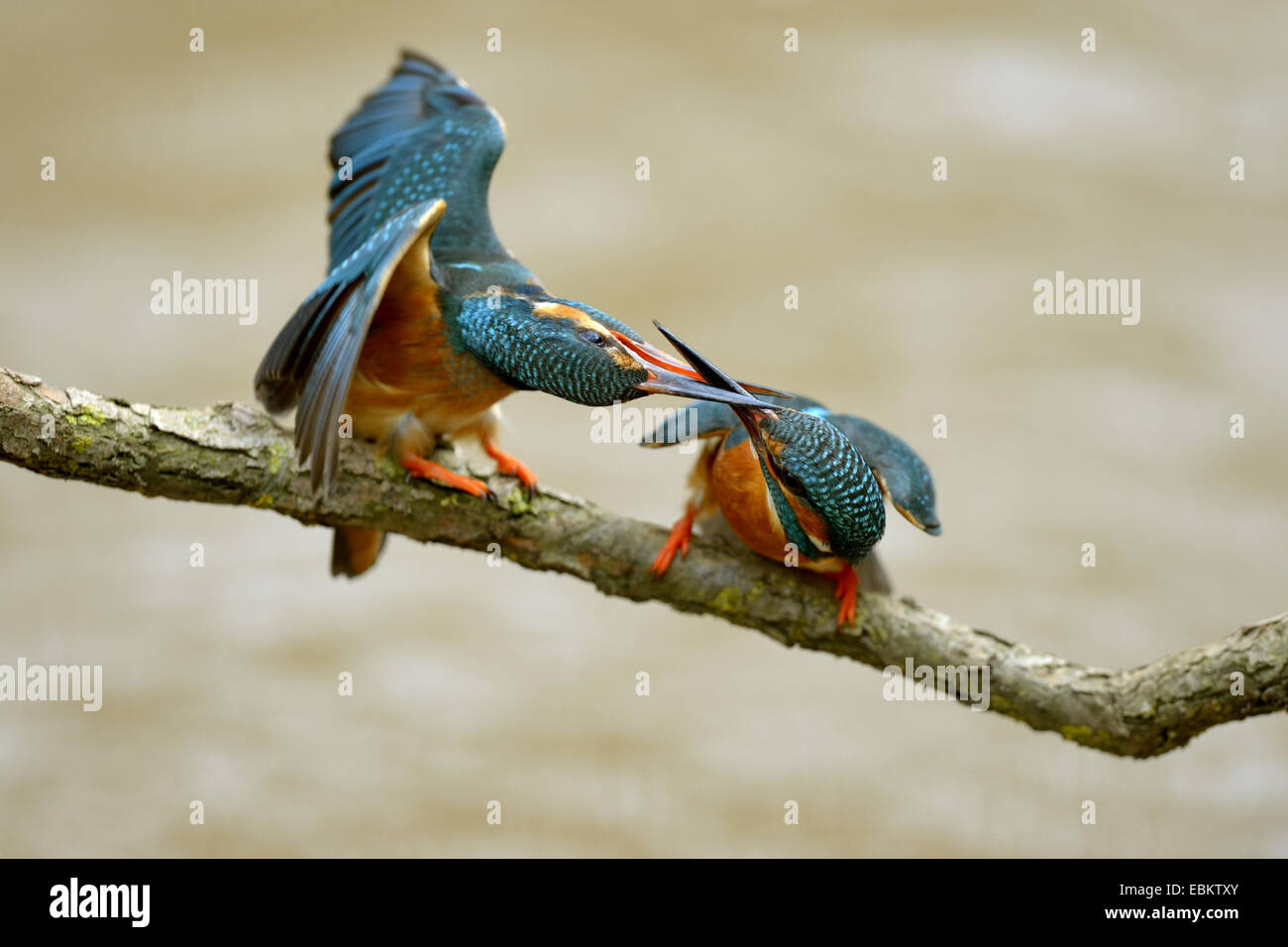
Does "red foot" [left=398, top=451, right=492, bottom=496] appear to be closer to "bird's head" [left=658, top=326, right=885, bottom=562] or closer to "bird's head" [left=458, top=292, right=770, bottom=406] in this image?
"bird's head" [left=458, top=292, right=770, bottom=406]

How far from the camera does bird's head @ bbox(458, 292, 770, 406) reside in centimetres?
224

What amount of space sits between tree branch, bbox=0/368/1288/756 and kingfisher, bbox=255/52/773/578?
10 centimetres

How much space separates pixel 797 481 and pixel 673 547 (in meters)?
0.46

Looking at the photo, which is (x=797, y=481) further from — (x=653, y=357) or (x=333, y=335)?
(x=333, y=335)

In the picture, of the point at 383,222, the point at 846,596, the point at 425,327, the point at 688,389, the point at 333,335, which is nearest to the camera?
the point at 688,389

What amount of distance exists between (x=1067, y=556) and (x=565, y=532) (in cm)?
334

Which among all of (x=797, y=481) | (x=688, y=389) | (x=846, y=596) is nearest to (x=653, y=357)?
(x=688, y=389)

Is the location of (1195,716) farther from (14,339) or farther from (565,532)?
(14,339)

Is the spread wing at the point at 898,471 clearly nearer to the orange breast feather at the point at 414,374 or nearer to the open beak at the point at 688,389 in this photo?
the open beak at the point at 688,389

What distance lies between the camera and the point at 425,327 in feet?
8.30

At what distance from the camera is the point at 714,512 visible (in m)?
2.83

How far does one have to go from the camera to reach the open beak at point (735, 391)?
2264 millimetres

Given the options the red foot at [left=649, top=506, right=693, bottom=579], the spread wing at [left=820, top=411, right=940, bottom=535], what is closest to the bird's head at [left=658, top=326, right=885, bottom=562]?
the spread wing at [left=820, top=411, right=940, bottom=535]

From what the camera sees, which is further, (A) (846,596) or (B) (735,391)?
(A) (846,596)
